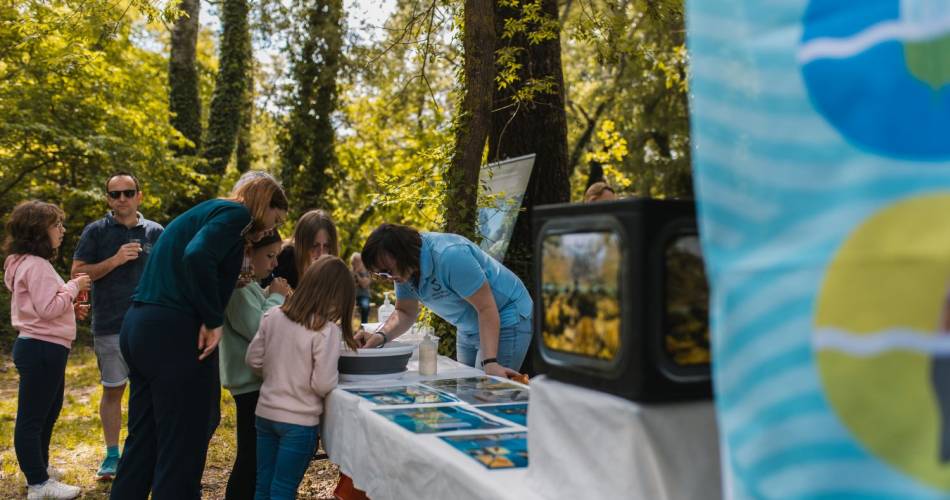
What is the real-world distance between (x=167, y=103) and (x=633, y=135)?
9.38m

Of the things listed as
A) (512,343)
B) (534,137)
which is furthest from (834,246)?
(534,137)

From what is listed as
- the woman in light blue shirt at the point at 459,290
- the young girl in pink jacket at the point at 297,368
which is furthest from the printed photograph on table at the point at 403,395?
the woman in light blue shirt at the point at 459,290

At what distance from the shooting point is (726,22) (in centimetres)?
119

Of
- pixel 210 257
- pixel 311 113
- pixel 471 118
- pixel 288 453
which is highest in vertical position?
pixel 311 113

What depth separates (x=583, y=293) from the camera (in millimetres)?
1616

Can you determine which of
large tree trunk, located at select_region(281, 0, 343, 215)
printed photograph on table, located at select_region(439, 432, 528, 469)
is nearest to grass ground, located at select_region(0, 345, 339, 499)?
printed photograph on table, located at select_region(439, 432, 528, 469)

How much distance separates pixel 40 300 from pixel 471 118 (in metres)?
2.64

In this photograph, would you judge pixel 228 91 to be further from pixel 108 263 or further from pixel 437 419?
pixel 437 419

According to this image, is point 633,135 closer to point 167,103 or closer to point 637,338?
point 167,103

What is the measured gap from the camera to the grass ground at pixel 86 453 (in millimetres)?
4930

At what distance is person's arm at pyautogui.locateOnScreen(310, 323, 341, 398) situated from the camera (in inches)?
A: 120

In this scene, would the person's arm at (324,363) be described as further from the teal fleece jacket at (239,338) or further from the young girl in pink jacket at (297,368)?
the teal fleece jacket at (239,338)

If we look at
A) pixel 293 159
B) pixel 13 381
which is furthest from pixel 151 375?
pixel 293 159

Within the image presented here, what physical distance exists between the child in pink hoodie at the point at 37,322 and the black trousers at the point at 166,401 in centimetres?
130
